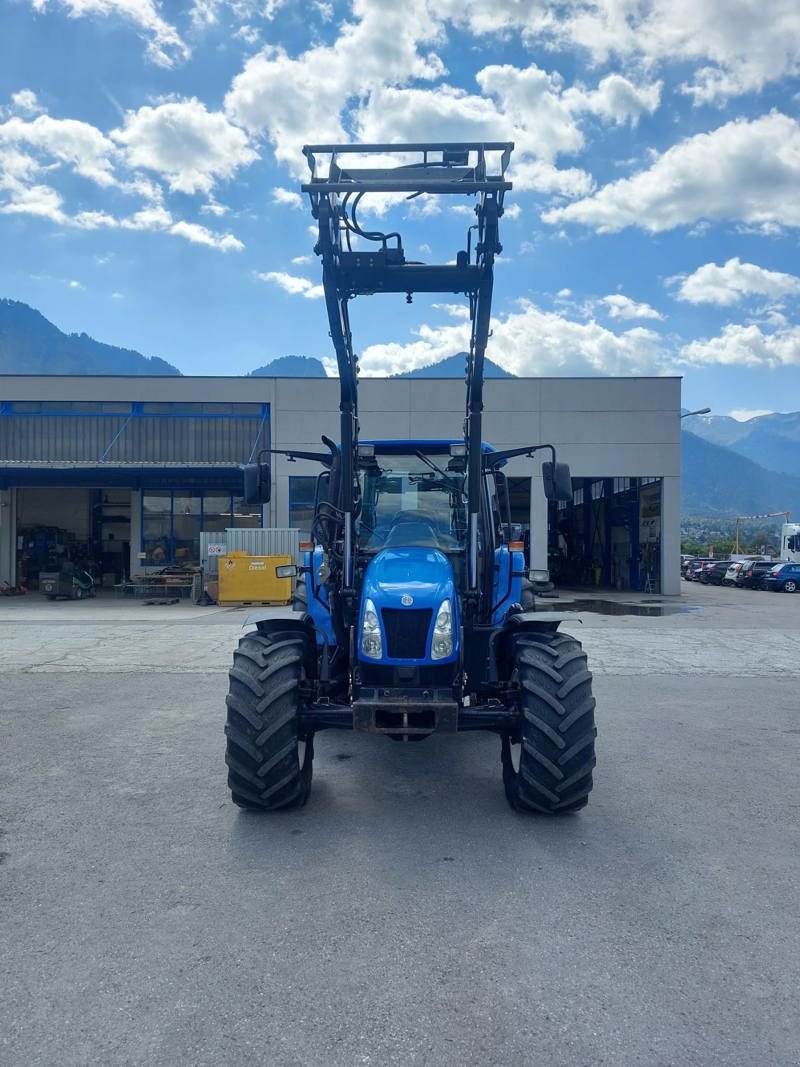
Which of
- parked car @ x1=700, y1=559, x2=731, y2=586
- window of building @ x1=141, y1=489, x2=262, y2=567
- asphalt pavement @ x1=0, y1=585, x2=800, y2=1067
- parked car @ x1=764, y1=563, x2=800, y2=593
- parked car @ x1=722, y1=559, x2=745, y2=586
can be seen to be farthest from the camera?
parked car @ x1=700, y1=559, x2=731, y2=586

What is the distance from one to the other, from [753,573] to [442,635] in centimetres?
3390

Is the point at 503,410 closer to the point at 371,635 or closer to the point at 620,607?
the point at 620,607

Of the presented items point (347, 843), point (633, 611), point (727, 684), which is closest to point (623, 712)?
point (727, 684)

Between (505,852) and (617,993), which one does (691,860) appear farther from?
(617,993)

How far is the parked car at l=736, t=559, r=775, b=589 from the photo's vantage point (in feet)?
112

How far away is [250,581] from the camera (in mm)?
22078

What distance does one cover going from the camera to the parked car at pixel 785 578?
3297 cm

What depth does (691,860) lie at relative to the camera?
4.26 m

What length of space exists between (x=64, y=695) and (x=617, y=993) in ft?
25.3

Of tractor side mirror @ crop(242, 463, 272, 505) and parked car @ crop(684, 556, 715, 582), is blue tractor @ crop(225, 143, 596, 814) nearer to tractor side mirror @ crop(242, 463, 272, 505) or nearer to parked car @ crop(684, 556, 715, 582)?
tractor side mirror @ crop(242, 463, 272, 505)

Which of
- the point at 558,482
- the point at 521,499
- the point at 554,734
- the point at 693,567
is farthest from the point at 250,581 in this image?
the point at 693,567

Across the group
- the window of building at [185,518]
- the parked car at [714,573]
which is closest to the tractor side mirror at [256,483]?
the window of building at [185,518]

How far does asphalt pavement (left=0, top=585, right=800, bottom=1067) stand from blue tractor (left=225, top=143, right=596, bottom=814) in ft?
1.87

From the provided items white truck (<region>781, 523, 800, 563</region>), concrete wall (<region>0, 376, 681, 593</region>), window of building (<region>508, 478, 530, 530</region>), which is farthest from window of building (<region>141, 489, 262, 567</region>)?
white truck (<region>781, 523, 800, 563</region>)
